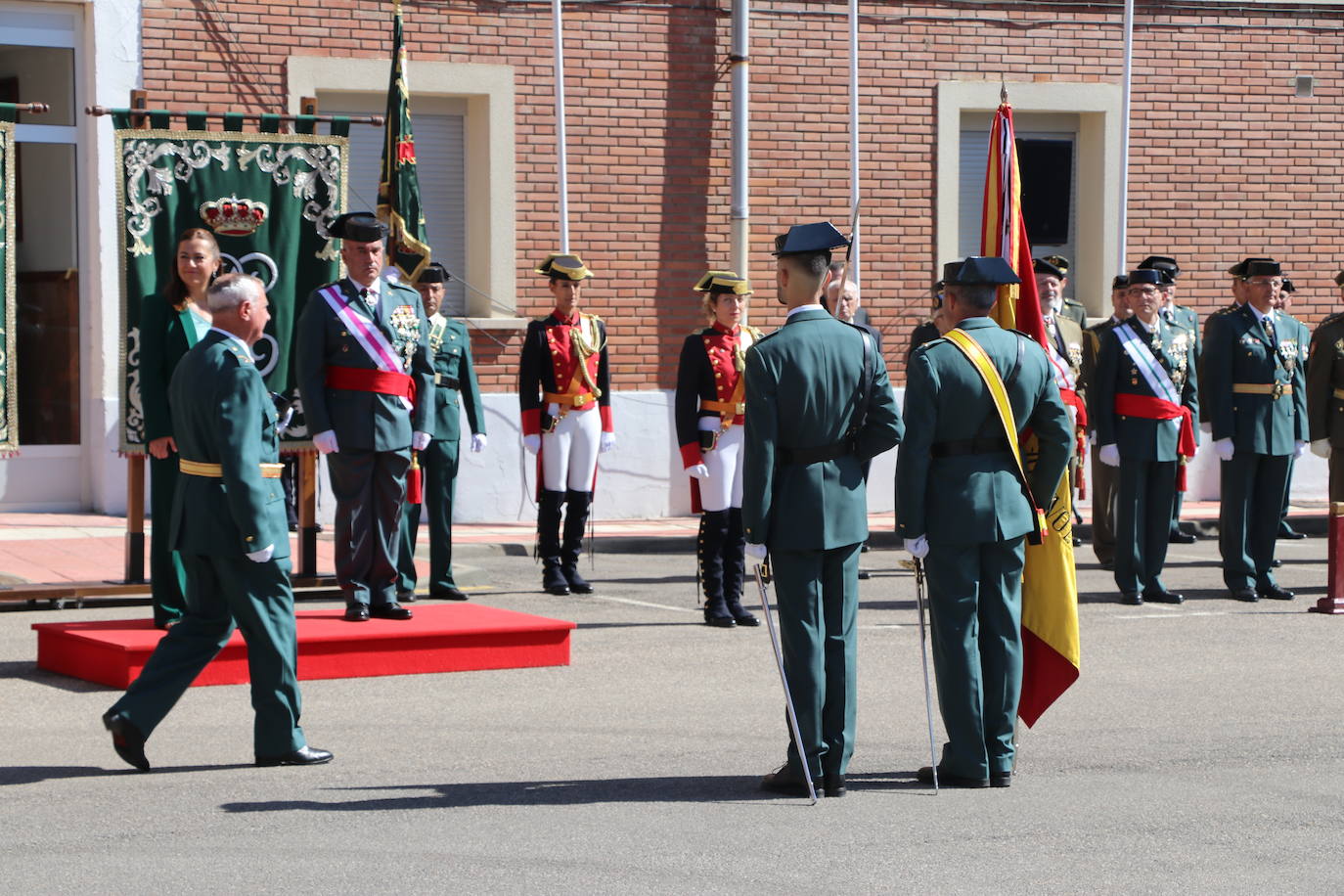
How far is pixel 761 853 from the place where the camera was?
5828mm

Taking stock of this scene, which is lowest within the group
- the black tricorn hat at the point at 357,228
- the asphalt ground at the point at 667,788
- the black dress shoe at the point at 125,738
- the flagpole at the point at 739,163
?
the asphalt ground at the point at 667,788

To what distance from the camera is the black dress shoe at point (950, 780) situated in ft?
22.3

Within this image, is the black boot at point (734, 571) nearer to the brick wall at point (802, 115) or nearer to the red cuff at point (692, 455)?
the red cuff at point (692, 455)

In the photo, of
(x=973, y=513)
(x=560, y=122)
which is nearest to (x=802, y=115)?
(x=560, y=122)

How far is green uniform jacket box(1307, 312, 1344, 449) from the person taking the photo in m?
13.2

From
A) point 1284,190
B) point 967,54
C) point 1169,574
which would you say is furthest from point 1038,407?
point 1284,190

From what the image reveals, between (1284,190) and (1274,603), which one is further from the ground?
(1284,190)

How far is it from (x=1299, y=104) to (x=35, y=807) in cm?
1481

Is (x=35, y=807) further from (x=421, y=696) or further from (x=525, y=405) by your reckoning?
(x=525, y=405)

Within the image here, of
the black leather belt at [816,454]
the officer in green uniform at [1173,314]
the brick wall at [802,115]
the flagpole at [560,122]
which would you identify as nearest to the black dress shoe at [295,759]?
the black leather belt at [816,454]

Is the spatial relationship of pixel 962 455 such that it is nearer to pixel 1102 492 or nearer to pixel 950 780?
pixel 950 780

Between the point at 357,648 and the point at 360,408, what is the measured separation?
1.28 metres

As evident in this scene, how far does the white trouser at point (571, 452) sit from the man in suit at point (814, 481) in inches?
211

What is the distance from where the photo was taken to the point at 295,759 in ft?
23.3
